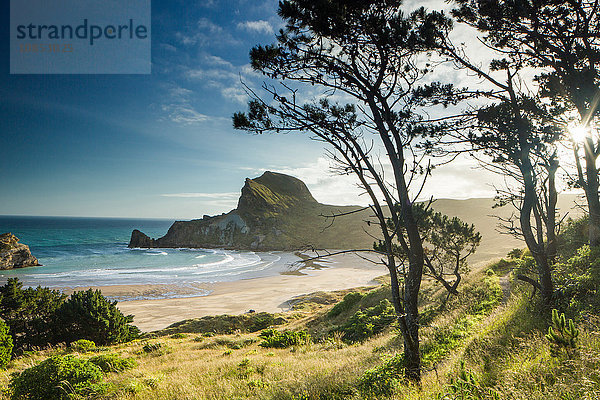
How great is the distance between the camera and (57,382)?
275 inches

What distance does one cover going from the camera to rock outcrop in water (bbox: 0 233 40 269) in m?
55.6

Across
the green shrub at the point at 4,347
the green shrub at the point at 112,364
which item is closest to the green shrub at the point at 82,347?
the green shrub at the point at 4,347

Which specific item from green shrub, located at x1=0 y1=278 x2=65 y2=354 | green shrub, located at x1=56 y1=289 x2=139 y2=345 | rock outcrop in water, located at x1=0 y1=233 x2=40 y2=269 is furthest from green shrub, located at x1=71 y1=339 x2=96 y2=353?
rock outcrop in water, located at x1=0 y1=233 x2=40 y2=269

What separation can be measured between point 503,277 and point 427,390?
1541 cm

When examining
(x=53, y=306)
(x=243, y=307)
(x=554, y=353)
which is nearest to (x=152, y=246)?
(x=243, y=307)

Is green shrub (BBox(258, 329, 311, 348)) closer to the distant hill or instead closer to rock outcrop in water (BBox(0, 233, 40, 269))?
rock outcrop in water (BBox(0, 233, 40, 269))

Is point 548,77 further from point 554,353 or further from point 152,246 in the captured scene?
point 152,246

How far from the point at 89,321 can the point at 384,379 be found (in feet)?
66.0

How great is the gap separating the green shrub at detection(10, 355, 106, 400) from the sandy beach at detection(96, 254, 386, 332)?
19581 millimetres

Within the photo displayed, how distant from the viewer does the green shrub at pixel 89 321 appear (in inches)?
702

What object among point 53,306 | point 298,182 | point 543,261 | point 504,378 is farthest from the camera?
point 298,182

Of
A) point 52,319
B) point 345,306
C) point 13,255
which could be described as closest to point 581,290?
point 345,306

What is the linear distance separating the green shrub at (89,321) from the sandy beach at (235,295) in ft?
19.6

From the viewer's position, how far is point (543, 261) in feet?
24.2
